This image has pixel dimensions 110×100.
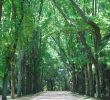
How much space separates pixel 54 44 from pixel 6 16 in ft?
96.6

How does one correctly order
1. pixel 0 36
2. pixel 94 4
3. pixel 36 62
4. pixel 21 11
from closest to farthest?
pixel 0 36
pixel 21 11
pixel 94 4
pixel 36 62

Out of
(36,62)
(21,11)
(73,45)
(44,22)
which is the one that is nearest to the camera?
(21,11)

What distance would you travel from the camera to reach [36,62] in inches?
2090

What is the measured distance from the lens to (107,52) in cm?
2552

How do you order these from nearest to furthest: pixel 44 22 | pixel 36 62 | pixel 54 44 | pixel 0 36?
1. pixel 0 36
2. pixel 44 22
3. pixel 36 62
4. pixel 54 44

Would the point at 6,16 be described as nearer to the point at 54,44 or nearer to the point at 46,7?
the point at 46,7

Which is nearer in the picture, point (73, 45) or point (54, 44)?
point (73, 45)

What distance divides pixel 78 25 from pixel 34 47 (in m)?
23.1

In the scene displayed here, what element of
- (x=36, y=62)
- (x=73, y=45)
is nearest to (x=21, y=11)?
(x=73, y=45)

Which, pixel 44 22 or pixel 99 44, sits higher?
pixel 44 22

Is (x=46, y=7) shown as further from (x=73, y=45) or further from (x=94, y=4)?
(x=94, y=4)

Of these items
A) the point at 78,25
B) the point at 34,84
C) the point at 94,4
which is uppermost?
the point at 94,4

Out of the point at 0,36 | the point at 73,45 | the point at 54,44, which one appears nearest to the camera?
the point at 0,36

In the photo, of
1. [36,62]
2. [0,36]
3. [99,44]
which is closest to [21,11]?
[0,36]
